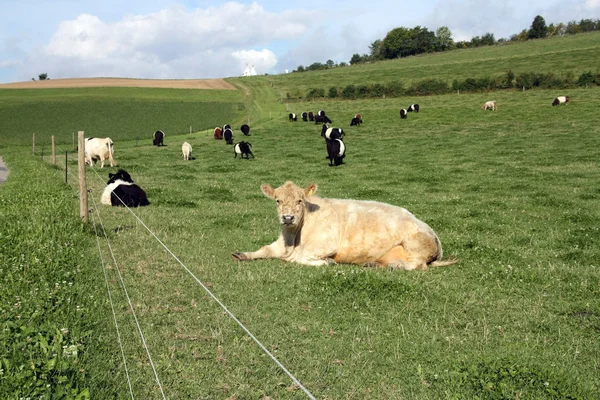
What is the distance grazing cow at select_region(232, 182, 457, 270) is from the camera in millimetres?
9445

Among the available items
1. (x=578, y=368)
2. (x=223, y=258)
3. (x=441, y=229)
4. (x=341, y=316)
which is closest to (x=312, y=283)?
(x=341, y=316)

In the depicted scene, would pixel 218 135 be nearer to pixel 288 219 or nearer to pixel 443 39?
pixel 288 219

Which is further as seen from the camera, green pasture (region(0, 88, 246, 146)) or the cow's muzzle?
green pasture (region(0, 88, 246, 146))

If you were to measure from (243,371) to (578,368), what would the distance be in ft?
12.5

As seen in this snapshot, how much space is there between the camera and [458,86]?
239 feet

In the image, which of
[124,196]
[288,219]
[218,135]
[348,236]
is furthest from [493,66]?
[288,219]

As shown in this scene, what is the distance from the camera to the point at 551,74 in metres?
67.8

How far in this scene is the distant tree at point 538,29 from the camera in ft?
454

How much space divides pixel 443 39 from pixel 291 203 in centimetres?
16245

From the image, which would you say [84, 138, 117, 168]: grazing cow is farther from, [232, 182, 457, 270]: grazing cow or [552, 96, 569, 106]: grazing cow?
[552, 96, 569, 106]: grazing cow

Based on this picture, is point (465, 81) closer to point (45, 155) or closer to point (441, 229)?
point (45, 155)

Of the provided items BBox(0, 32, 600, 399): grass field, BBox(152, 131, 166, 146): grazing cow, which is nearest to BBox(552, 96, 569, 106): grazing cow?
BBox(0, 32, 600, 399): grass field

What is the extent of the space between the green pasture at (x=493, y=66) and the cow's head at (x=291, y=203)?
7095 centimetres

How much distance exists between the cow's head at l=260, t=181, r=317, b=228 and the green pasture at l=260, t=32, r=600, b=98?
7095 centimetres
